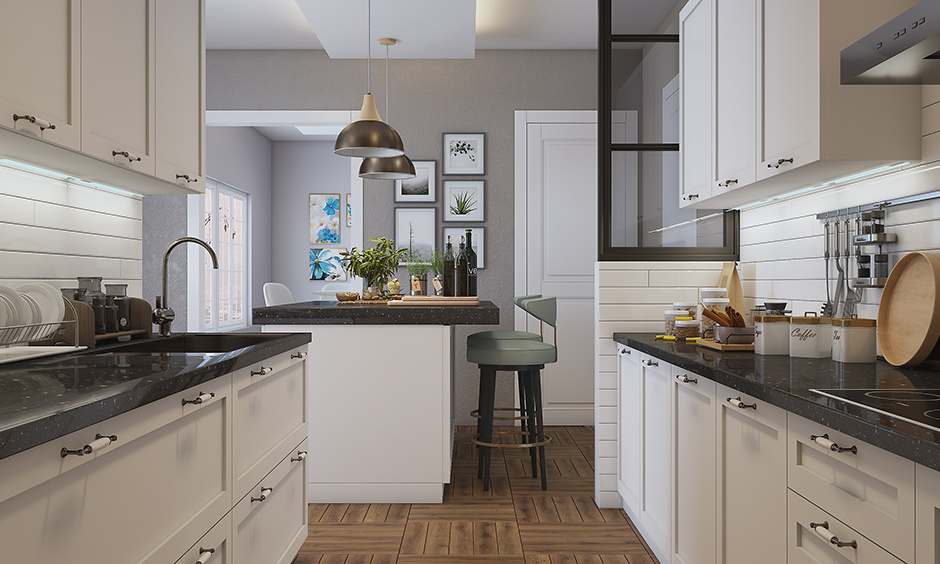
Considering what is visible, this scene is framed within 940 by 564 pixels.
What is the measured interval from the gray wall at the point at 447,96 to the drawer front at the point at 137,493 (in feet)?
11.8

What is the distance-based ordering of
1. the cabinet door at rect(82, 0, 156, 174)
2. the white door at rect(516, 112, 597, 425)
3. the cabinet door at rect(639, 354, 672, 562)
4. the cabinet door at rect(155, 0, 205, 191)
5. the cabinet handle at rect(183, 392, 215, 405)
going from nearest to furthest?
the cabinet handle at rect(183, 392, 215, 405)
the cabinet door at rect(82, 0, 156, 174)
the cabinet door at rect(155, 0, 205, 191)
the cabinet door at rect(639, 354, 672, 562)
the white door at rect(516, 112, 597, 425)

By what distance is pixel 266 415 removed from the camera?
2.09 m

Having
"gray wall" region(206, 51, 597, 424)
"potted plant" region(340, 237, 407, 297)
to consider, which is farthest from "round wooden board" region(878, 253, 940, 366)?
"gray wall" region(206, 51, 597, 424)

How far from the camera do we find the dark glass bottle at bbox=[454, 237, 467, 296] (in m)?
3.98

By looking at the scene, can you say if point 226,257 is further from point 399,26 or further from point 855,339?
point 855,339

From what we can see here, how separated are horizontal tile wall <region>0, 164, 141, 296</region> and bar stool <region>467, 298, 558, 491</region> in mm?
1707

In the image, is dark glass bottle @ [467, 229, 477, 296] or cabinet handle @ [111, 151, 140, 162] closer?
cabinet handle @ [111, 151, 140, 162]

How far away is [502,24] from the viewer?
15.6 feet

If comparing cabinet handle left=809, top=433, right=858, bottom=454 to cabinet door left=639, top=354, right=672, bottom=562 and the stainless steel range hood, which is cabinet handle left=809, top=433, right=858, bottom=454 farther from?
cabinet door left=639, top=354, right=672, bottom=562

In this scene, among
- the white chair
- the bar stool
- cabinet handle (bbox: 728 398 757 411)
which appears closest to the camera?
cabinet handle (bbox: 728 398 757 411)

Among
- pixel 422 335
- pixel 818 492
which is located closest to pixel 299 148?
pixel 422 335

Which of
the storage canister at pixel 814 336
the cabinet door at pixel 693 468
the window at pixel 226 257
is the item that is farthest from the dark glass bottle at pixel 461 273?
the window at pixel 226 257

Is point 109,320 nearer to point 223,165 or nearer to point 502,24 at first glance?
point 502,24

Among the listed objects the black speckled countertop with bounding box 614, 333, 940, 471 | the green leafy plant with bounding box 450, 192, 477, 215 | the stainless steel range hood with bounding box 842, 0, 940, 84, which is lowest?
the black speckled countertop with bounding box 614, 333, 940, 471
